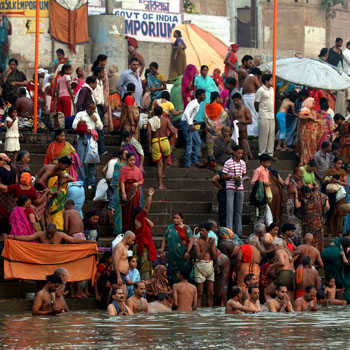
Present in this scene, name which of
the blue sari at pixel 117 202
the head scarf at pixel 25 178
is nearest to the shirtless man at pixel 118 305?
the head scarf at pixel 25 178

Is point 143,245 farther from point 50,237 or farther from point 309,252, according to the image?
point 309,252

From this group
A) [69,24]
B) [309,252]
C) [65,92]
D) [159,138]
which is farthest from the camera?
[69,24]

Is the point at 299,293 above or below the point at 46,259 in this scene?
below

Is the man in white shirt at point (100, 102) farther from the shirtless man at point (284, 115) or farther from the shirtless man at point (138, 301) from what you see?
the shirtless man at point (138, 301)

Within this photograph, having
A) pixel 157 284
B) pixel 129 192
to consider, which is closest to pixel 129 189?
pixel 129 192

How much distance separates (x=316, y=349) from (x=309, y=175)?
25.6 ft

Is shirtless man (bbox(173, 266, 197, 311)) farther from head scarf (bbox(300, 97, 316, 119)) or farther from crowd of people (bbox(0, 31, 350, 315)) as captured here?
head scarf (bbox(300, 97, 316, 119))

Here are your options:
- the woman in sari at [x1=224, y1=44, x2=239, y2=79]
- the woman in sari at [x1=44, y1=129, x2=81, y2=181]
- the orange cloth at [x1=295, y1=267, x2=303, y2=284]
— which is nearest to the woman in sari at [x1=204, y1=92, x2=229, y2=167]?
the woman in sari at [x1=224, y1=44, x2=239, y2=79]

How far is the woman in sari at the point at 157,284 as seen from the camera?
1706 cm

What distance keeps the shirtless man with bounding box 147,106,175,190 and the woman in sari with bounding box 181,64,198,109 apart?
233cm

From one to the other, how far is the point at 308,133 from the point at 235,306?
232 inches

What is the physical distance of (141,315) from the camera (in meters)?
16.0

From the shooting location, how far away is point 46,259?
1641 centimetres

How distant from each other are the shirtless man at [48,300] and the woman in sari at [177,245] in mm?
2259
